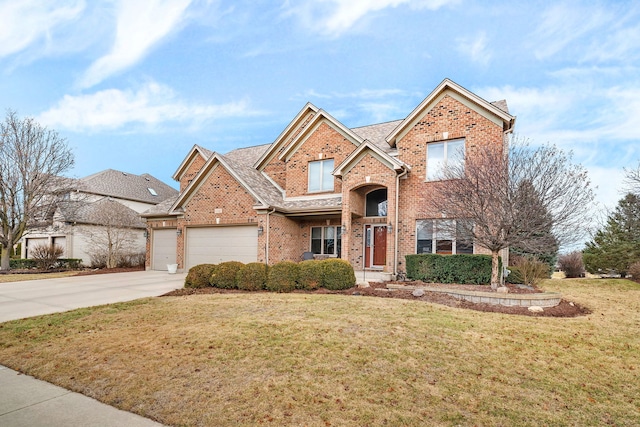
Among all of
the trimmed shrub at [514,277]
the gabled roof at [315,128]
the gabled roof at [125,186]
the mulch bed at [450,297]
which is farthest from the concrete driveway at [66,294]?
the gabled roof at [125,186]

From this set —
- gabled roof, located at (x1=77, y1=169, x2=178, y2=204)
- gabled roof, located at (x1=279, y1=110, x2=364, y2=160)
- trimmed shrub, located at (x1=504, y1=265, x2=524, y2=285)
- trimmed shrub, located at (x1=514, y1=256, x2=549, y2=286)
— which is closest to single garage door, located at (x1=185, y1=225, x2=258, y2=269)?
gabled roof, located at (x1=279, y1=110, x2=364, y2=160)

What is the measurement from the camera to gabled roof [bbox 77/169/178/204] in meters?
27.9

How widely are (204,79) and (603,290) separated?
20.7m

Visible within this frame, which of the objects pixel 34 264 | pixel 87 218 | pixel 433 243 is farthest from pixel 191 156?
pixel 433 243

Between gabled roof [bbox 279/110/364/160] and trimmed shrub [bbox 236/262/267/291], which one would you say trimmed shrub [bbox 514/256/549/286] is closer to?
gabled roof [bbox 279/110/364/160]

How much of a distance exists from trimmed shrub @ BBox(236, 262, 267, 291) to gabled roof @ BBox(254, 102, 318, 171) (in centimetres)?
949

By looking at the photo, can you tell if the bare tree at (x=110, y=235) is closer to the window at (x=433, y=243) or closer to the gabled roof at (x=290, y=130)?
the gabled roof at (x=290, y=130)

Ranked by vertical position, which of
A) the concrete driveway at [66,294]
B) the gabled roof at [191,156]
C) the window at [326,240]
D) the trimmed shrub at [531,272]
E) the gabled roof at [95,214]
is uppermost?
the gabled roof at [191,156]

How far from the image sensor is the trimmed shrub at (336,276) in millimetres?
11016

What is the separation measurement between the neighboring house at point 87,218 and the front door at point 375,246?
16181 millimetres

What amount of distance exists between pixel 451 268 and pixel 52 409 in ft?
36.8

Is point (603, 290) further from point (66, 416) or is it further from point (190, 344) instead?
point (66, 416)

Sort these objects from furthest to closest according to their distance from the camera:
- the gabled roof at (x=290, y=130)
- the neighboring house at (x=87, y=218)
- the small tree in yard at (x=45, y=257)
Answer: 1. the neighboring house at (x=87, y=218)
2. the small tree in yard at (x=45, y=257)
3. the gabled roof at (x=290, y=130)

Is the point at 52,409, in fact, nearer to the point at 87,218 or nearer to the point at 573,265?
the point at 87,218
